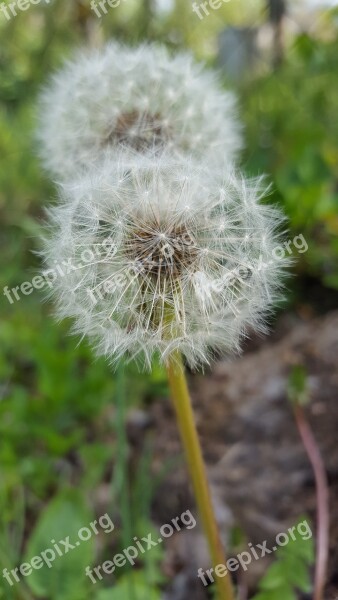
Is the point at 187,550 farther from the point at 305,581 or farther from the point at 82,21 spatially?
the point at 82,21

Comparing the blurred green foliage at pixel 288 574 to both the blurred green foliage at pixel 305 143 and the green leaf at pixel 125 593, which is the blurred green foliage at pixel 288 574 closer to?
the green leaf at pixel 125 593

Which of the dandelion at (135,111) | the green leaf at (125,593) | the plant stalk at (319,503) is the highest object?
the dandelion at (135,111)

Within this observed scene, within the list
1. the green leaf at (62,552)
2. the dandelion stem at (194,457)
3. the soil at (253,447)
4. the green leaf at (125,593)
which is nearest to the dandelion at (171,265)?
the dandelion stem at (194,457)

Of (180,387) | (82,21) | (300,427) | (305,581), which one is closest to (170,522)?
(300,427)

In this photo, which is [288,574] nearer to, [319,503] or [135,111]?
[319,503]

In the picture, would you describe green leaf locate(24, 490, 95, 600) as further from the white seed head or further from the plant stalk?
the white seed head

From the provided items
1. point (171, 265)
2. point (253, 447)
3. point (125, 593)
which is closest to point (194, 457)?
point (171, 265)
